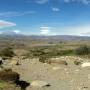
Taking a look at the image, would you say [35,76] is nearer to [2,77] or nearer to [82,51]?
[2,77]

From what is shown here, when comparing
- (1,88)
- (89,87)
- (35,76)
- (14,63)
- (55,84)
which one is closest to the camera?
(1,88)

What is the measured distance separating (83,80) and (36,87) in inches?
188

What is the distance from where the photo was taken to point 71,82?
899 inches

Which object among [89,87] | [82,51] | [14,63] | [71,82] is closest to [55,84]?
[71,82]

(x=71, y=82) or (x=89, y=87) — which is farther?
(x=71, y=82)

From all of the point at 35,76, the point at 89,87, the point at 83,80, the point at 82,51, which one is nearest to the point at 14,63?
the point at 35,76

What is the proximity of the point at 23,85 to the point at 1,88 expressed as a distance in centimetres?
492

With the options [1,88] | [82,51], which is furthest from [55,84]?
[82,51]

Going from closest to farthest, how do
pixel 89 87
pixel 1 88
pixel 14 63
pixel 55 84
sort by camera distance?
pixel 1 88 → pixel 89 87 → pixel 55 84 → pixel 14 63

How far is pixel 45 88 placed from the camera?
20.7 meters

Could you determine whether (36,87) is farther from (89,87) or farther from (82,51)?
(82,51)

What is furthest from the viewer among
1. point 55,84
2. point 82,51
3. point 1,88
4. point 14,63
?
point 82,51

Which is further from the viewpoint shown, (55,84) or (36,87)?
(55,84)

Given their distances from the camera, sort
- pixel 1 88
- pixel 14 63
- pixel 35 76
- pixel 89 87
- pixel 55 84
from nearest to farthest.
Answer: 1. pixel 1 88
2. pixel 89 87
3. pixel 55 84
4. pixel 35 76
5. pixel 14 63
